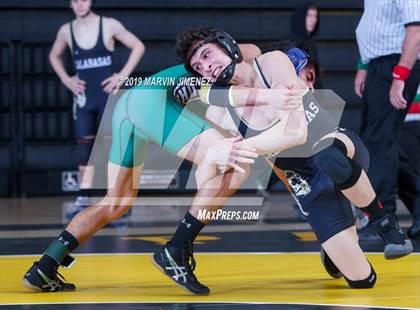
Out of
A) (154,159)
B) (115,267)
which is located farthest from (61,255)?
(154,159)

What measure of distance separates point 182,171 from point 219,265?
13.7 ft

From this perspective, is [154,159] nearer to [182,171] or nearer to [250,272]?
[182,171]

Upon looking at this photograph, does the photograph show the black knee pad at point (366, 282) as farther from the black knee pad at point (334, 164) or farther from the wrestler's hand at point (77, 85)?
the wrestler's hand at point (77, 85)

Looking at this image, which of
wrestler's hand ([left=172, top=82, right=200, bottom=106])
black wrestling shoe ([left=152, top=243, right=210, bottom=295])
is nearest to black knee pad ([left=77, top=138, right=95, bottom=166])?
wrestler's hand ([left=172, top=82, right=200, bottom=106])

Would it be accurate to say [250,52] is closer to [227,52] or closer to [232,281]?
[227,52]

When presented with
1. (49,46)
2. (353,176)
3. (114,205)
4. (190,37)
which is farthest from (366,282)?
(49,46)

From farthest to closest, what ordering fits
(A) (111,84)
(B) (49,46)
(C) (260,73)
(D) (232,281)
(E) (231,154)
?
(B) (49,46) → (A) (111,84) → (D) (232,281) → (C) (260,73) → (E) (231,154)

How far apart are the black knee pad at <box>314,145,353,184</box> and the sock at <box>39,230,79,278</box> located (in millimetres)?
994

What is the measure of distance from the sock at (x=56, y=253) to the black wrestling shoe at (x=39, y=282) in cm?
2

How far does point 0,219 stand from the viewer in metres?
7.68

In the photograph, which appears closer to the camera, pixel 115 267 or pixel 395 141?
pixel 115 267

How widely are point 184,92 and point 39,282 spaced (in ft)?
3.20

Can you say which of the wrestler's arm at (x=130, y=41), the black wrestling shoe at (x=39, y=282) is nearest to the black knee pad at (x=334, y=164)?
the black wrestling shoe at (x=39, y=282)

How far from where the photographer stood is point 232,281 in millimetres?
4887
